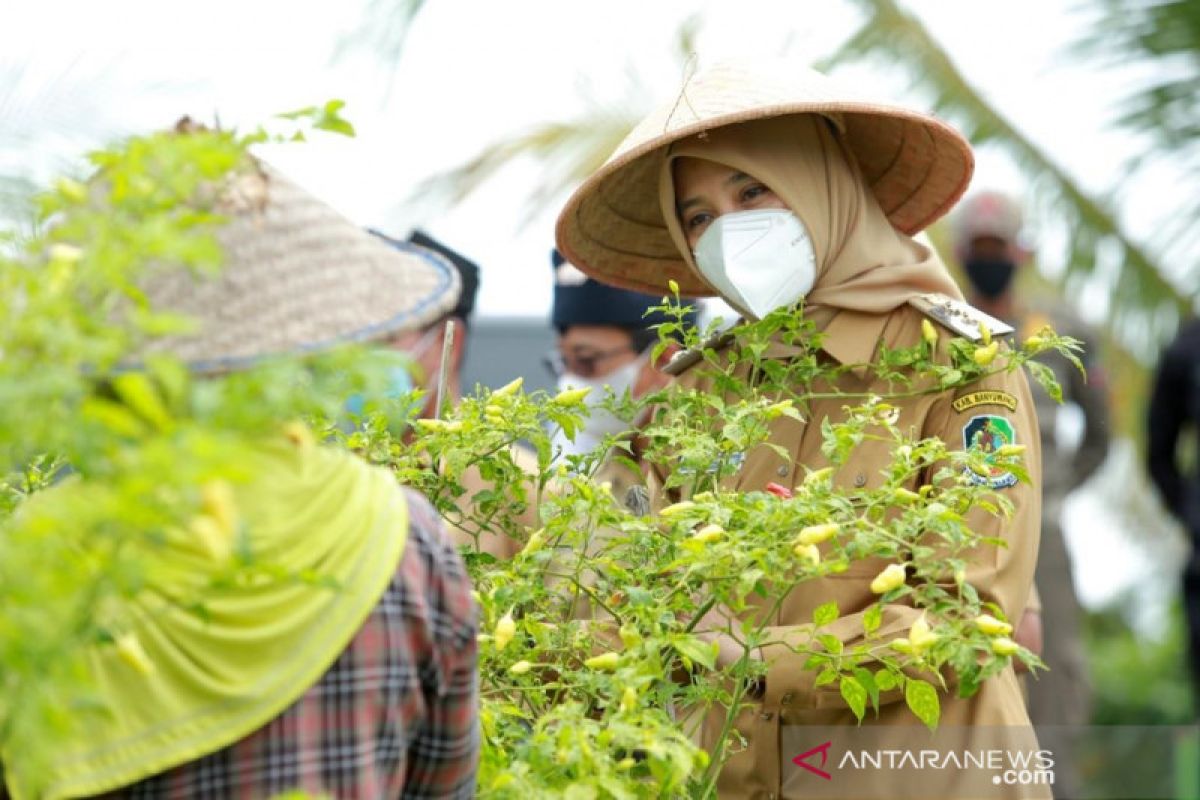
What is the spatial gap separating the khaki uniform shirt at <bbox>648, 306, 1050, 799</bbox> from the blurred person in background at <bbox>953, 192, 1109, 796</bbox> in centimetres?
244

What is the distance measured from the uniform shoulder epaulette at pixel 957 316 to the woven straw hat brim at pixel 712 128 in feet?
1.11

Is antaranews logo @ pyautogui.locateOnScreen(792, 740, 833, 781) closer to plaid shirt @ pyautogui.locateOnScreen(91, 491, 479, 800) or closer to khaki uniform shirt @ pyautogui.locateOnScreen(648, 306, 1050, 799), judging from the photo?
khaki uniform shirt @ pyautogui.locateOnScreen(648, 306, 1050, 799)

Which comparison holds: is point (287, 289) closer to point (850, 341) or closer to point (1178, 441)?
point (850, 341)

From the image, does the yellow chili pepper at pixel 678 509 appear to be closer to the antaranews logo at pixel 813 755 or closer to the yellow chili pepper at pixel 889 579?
the yellow chili pepper at pixel 889 579

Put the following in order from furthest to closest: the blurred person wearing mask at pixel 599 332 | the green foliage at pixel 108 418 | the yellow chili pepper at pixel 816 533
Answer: the blurred person wearing mask at pixel 599 332, the yellow chili pepper at pixel 816 533, the green foliage at pixel 108 418

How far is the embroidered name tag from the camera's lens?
2975mm

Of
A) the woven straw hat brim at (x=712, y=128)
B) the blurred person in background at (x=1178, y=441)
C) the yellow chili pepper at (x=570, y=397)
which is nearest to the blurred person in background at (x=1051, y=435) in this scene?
the blurred person in background at (x=1178, y=441)

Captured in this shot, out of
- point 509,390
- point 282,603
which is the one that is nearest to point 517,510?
point 509,390

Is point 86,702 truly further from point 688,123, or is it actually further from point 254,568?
point 688,123

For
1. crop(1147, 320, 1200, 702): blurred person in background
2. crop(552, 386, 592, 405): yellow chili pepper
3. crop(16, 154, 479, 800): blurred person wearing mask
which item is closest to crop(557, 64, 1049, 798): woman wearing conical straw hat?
crop(552, 386, 592, 405): yellow chili pepper

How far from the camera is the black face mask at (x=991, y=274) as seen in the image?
219 inches

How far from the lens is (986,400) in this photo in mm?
2980

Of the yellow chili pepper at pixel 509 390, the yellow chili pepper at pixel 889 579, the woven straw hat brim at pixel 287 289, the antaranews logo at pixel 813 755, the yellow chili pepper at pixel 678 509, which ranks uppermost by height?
the woven straw hat brim at pixel 287 289

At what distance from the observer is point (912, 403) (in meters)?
3.07
